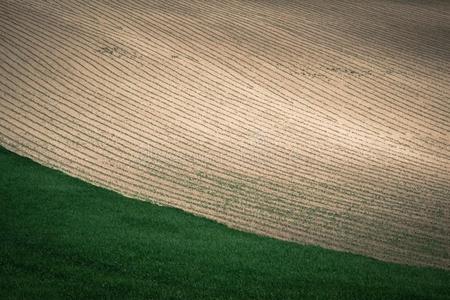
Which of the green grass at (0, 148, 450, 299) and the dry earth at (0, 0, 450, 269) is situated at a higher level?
the dry earth at (0, 0, 450, 269)

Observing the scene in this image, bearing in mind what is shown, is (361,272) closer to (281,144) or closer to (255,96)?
(281,144)

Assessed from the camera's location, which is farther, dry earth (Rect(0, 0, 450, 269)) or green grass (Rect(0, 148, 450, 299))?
dry earth (Rect(0, 0, 450, 269))

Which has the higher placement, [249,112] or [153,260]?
[249,112]

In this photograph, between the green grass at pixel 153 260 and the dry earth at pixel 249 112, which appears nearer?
the green grass at pixel 153 260

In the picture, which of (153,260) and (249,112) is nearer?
(153,260)

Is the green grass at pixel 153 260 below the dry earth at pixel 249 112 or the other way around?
below
